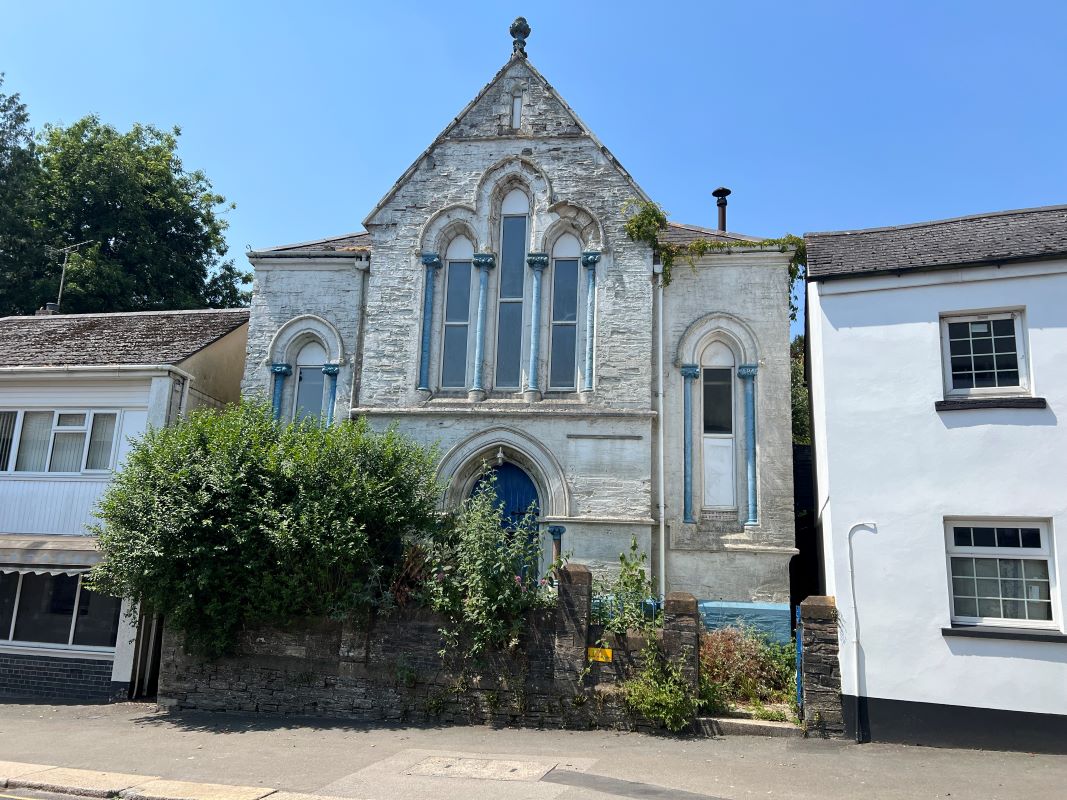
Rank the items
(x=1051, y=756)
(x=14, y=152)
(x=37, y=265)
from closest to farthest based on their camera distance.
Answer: (x=1051, y=756) < (x=14, y=152) < (x=37, y=265)

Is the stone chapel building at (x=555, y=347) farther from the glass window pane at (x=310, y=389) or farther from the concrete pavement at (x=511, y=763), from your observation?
the concrete pavement at (x=511, y=763)

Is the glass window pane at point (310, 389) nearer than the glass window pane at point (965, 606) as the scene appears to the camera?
No

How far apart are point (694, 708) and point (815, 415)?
248 inches

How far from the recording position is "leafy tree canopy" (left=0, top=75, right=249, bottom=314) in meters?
27.0

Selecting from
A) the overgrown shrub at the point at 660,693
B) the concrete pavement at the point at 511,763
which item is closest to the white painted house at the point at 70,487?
the concrete pavement at the point at 511,763

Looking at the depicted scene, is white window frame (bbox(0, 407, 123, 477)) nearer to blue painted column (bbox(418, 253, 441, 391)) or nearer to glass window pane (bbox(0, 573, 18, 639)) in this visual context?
glass window pane (bbox(0, 573, 18, 639))

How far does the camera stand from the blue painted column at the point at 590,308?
50.6ft

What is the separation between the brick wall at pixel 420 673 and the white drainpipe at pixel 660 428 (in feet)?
11.0

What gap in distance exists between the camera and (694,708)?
10625mm

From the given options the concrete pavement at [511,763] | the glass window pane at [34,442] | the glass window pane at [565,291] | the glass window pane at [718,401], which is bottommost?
the concrete pavement at [511,763]

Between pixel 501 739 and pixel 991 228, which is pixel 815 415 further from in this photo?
pixel 501 739

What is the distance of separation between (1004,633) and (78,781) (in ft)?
35.7

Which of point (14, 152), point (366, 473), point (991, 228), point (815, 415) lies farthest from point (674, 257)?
point (14, 152)

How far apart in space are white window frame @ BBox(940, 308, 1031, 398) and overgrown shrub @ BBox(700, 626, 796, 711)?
4.40 m
